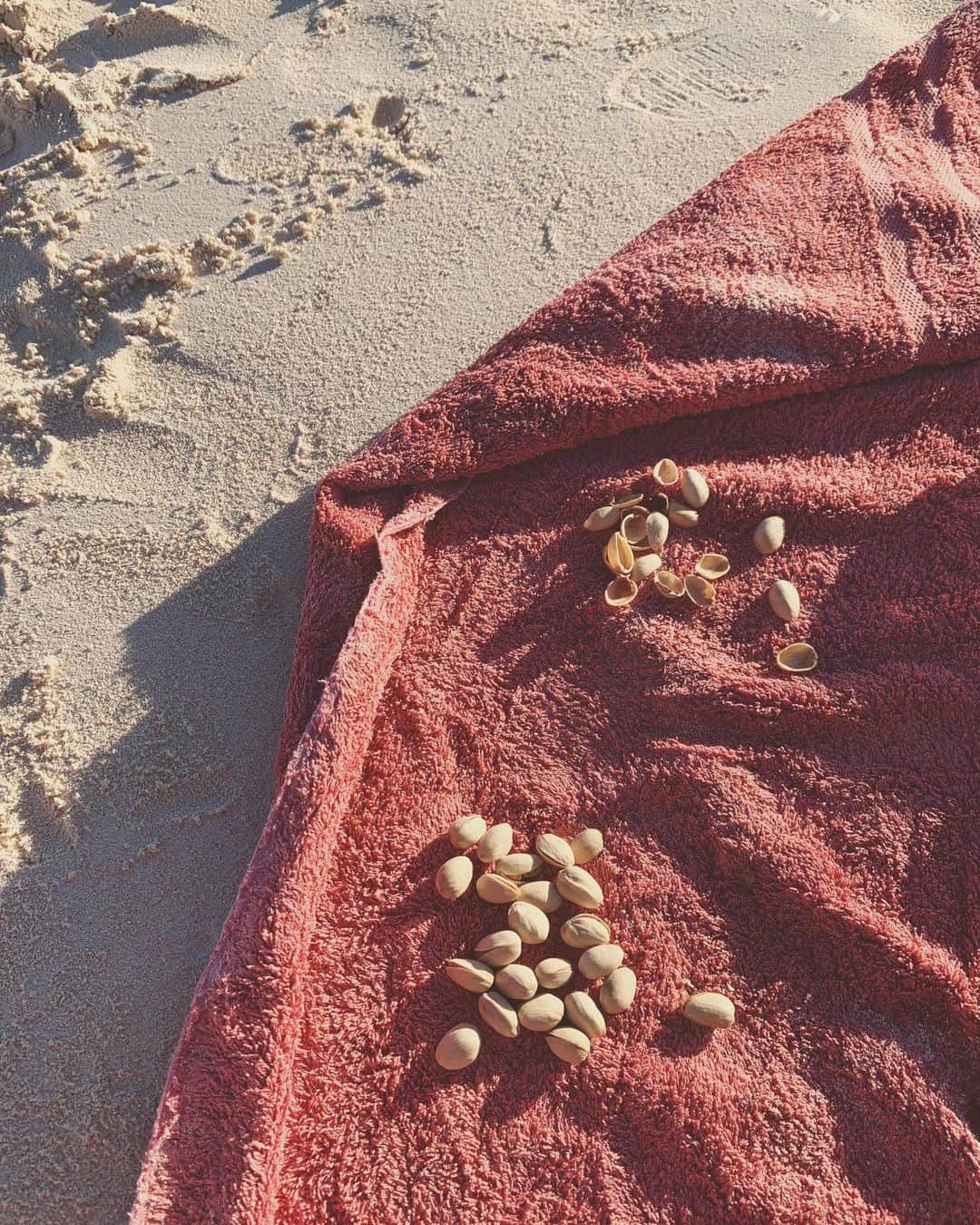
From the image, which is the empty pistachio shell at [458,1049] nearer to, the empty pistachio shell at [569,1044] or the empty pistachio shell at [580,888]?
the empty pistachio shell at [569,1044]

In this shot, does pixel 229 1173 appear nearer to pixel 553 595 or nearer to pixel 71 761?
pixel 71 761

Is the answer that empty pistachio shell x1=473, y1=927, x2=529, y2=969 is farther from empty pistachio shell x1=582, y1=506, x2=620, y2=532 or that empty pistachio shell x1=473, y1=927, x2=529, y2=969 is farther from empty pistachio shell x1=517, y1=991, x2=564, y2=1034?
empty pistachio shell x1=582, y1=506, x2=620, y2=532

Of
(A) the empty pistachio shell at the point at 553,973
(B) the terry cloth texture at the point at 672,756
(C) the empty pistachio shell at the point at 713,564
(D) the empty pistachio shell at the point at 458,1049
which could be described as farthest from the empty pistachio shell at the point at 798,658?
(D) the empty pistachio shell at the point at 458,1049

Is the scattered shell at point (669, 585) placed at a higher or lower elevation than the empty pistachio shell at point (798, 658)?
higher

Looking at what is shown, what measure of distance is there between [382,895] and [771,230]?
3.74 feet

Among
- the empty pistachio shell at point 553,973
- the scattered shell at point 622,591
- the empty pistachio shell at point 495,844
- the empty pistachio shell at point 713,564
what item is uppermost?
the empty pistachio shell at point 713,564

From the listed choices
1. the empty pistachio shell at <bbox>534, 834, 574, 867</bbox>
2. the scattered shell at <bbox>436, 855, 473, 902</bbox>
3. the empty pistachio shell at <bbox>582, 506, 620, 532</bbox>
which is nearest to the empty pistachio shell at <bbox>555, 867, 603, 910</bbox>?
the empty pistachio shell at <bbox>534, 834, 574, 867</bbox>

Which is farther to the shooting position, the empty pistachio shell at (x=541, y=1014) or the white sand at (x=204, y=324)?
the white sand at (x=204, y=324)

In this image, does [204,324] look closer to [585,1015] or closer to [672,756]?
[672,756]

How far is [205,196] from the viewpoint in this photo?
177cm

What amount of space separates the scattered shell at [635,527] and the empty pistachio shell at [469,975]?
0.60 m

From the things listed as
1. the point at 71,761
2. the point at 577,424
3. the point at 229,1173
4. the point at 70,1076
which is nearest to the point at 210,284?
the point at 577,424

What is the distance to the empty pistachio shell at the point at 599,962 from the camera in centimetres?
112

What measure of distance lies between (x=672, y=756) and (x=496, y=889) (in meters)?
0.29
